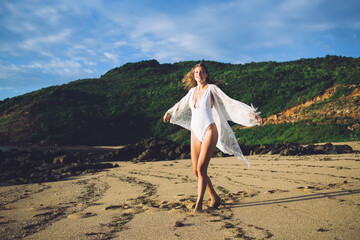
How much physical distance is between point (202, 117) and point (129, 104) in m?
47.9

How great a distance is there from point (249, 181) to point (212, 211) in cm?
283

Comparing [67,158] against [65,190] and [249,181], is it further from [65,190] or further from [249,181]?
[249,181]

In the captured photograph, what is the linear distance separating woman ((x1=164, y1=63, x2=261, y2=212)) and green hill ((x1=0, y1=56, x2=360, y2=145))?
2289cm

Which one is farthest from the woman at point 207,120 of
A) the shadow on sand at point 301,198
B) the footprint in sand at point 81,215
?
the footprint in sand at point 81,215

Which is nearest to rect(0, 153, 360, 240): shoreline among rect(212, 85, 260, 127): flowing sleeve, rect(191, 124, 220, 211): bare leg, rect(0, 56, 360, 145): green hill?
rect(191, 124, 220, 211): bare leg

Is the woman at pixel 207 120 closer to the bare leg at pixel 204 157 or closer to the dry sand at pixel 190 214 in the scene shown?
the bare leg at pixel 204 157

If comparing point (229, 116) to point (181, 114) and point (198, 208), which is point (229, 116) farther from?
point (198, 208)

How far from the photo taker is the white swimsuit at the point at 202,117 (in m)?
4.08

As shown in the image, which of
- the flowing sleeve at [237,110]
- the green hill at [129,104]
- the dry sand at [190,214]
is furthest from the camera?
the green hill at [129,104]

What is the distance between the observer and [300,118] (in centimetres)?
2486

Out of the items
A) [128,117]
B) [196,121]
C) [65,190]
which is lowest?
[65,190]

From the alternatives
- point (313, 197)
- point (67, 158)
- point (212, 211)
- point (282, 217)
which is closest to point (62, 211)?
point (212, 211)

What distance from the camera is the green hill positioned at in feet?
117

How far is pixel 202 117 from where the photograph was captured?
13.6ft
